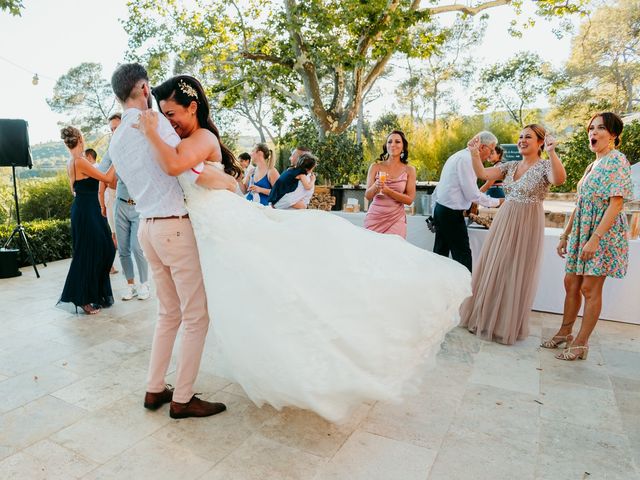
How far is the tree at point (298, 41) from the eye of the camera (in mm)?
10039

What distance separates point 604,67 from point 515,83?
6.70 m

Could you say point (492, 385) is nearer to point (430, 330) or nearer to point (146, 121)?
point (430, 330)

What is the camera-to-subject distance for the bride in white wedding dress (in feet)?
5.93

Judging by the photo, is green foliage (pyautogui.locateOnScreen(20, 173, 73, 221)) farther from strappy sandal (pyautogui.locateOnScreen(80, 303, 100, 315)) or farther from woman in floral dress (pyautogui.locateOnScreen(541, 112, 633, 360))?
woman in floral dress (pyautogui.locateOnScreen(541, 112, 633, 360))

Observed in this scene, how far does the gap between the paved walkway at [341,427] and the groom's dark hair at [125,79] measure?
1689 mm

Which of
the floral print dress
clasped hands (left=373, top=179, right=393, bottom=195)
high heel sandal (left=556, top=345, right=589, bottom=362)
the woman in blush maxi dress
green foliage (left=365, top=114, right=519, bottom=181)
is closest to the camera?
the floral print dress

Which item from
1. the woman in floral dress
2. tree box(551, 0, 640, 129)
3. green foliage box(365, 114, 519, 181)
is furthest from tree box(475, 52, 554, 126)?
the woman in floral dress

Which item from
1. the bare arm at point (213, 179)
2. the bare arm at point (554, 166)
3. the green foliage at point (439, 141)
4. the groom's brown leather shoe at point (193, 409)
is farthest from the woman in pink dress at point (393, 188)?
the green foliage at point (439, 141)

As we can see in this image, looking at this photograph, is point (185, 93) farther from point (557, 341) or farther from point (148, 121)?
point (557, 341)

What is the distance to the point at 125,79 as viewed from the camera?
2014mm

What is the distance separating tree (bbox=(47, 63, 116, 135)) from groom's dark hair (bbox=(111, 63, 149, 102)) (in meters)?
43.1

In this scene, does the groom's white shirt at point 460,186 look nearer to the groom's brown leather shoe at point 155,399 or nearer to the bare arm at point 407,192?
the bare arm at point 407,192

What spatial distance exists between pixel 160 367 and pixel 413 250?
61.7 inches

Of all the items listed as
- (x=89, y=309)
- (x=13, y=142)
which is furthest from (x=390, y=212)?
(x=13, y=142)
